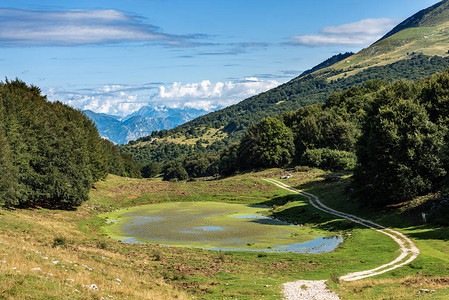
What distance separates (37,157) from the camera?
60.1 metres

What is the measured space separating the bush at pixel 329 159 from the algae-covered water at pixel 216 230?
126 ft

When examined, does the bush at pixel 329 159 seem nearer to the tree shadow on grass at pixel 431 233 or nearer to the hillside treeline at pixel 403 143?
the hillside treeline at pixel 403 143

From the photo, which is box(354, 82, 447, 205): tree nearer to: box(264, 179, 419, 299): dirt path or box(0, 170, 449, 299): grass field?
box(0, 170, 449, 299): grass field

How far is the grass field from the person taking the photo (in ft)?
65.7

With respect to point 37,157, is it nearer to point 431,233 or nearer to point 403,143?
point 403,143

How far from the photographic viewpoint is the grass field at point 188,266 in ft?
65.7

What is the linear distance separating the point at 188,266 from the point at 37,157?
3967 centimetres

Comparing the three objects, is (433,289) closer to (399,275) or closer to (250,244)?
(399,275)

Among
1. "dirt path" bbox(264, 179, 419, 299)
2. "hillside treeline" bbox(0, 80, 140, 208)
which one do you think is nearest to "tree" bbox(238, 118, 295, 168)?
"dirt path" bbox(264, 179, 419, 299)

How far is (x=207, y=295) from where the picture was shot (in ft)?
78.1

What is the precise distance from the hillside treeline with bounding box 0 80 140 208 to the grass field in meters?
4.45

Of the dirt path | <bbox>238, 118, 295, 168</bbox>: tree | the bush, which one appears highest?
<bbox>238, 118, 295, 168</bbox>: tree

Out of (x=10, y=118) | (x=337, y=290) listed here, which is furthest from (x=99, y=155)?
(x=337, y=290)

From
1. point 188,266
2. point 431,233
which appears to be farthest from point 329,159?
point 188,266
